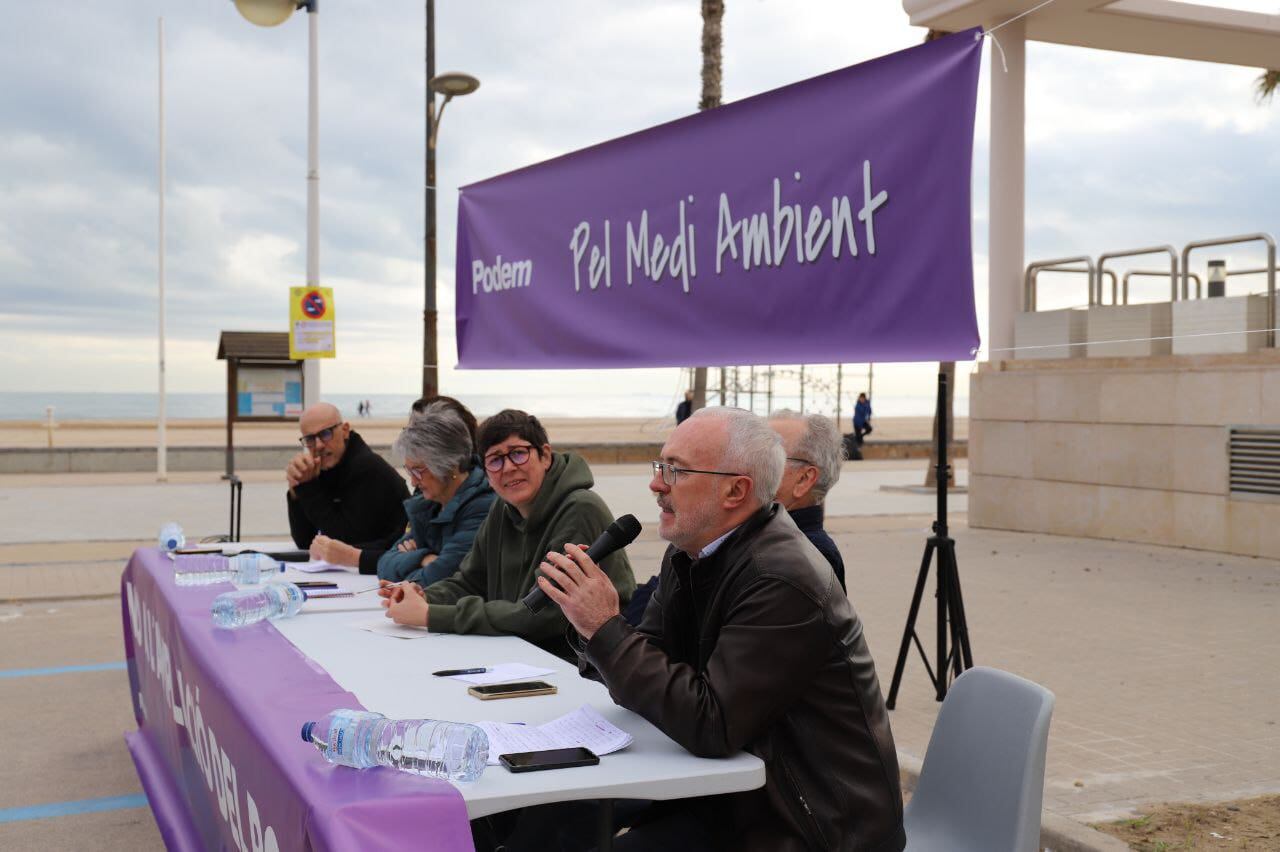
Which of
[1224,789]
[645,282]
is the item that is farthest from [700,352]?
[1224,789]

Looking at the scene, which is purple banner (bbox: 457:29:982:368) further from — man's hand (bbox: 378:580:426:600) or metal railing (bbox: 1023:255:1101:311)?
metal railing (bbox: 1023:255:1101:311)

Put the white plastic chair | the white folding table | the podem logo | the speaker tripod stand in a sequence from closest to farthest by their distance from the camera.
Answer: the white folding table
the white plastic chair
the podem logo
the speaker tripod stand

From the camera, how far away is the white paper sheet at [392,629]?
404 centimetres

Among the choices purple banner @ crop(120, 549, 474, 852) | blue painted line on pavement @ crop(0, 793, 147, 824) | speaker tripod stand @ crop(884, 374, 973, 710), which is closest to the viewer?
purple banner @ crop(120, 549, 474, 852)

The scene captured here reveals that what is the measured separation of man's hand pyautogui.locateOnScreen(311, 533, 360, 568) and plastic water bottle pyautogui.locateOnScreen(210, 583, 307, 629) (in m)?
1.30

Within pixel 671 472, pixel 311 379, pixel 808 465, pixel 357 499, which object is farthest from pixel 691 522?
pixel 311 379

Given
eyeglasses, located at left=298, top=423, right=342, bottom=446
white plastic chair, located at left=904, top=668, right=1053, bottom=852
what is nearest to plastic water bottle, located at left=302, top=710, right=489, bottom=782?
white plastic chair, located at left=904, top=668, right=1053, bottom=852

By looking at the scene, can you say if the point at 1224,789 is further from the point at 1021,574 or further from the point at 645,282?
the point at 1021,574

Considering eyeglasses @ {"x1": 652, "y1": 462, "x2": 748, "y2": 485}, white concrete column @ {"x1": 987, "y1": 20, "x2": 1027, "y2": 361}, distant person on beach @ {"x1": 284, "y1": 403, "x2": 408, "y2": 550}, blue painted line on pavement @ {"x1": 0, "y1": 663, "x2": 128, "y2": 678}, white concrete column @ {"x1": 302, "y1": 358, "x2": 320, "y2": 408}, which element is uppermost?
white concrete column @ {"x1": 987, "y1": 20, "x2": 1027, "y2": 361}

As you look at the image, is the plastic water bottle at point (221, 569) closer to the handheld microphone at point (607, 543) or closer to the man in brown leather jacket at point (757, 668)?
the handheld microphone at point (607, 543)

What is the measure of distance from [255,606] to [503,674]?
1203 millimetres

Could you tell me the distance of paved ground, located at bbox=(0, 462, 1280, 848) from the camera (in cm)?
507

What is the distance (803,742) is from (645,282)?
7.74 ft

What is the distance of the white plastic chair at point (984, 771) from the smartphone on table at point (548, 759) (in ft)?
3.39
